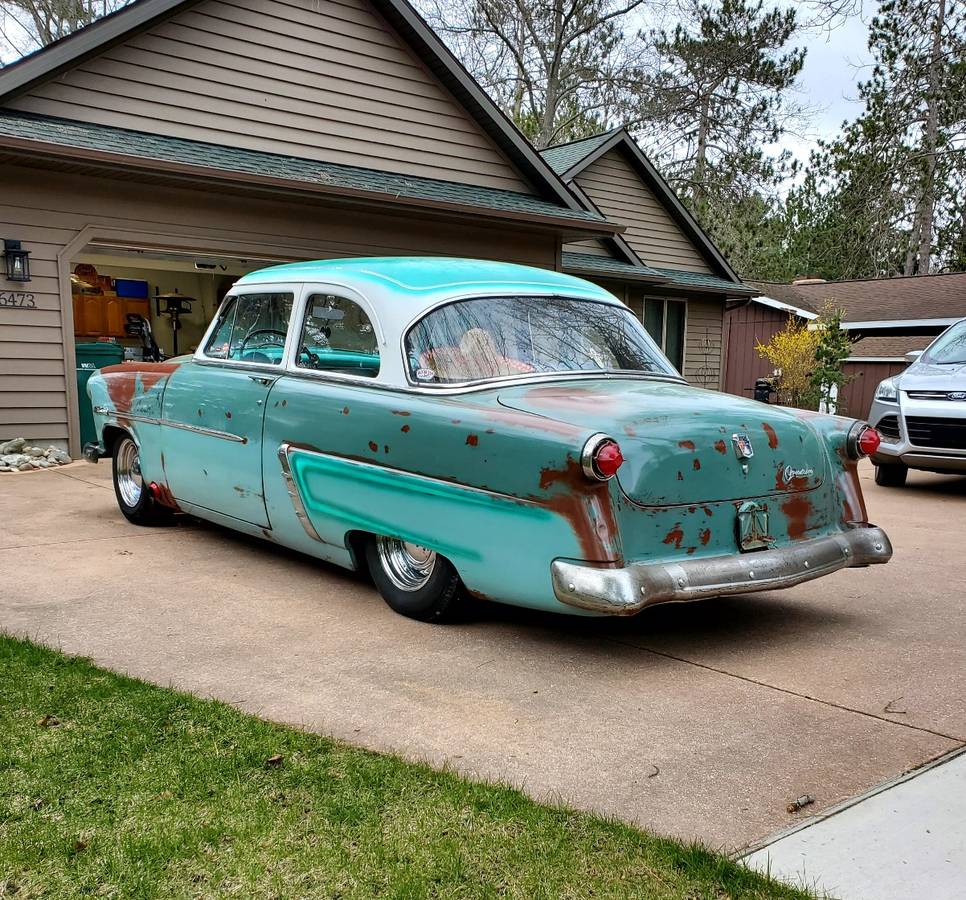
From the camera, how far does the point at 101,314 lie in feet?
45.7

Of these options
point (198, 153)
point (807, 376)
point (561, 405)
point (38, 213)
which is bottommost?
point (807, 376)

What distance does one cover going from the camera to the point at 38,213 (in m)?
9.23

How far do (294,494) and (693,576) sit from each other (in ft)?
6.94

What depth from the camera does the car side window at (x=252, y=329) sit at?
17.0 ft

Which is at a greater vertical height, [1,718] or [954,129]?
[954,129]

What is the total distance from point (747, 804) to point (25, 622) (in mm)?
3271

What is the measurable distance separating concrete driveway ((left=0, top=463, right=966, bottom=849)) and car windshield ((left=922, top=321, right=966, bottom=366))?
4.25 meters

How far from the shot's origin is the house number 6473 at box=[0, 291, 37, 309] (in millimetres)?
9109

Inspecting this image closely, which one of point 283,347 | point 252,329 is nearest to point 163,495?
point 252,329

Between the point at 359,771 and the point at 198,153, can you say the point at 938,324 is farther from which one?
the point at 359,771

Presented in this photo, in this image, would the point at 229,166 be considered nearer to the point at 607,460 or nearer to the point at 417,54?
the point at 417,54

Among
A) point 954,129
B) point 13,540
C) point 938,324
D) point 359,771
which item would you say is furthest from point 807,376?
point 359,771

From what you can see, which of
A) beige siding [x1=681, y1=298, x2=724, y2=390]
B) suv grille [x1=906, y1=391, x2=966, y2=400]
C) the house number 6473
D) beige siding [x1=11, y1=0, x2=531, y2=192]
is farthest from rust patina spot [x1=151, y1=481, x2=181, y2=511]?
beige siding [x1=681, y1=298, x2=724, y2=390]

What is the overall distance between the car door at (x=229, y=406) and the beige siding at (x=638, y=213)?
1246 centimetres
